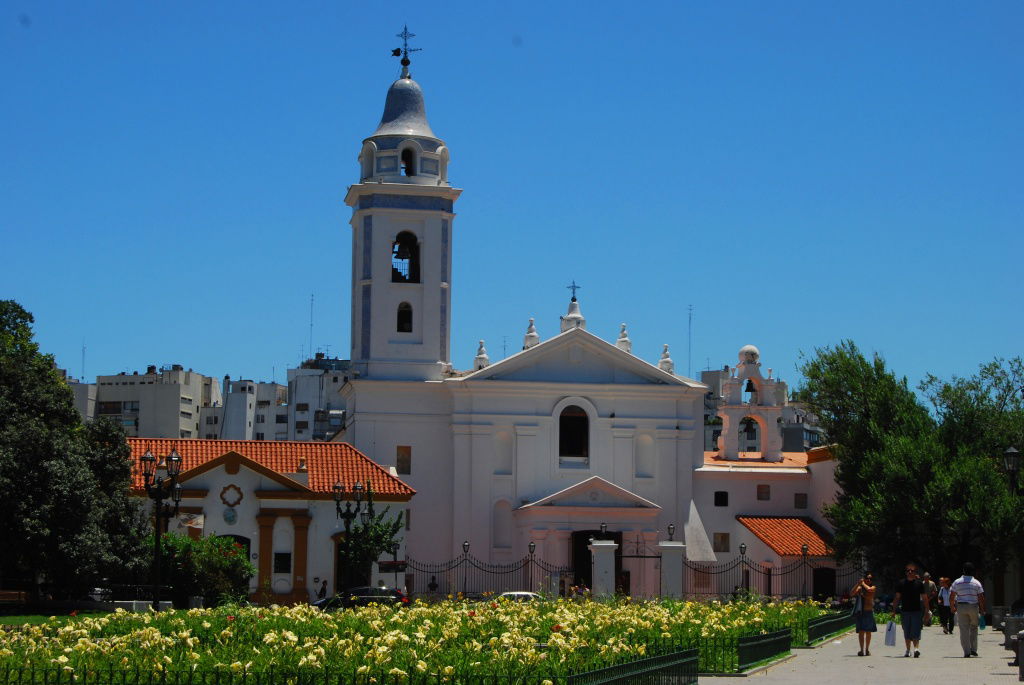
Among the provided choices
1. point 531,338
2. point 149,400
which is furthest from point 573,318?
point 149,400

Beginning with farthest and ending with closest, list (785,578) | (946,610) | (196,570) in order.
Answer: (785,578) < (196,570) < (946,610)

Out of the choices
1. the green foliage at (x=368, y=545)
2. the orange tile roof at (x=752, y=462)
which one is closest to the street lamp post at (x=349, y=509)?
the green foliage at (x=368, y=545)

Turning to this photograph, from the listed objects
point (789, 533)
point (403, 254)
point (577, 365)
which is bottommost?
point (789, 533)

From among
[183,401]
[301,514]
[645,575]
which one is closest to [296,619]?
[301,514]

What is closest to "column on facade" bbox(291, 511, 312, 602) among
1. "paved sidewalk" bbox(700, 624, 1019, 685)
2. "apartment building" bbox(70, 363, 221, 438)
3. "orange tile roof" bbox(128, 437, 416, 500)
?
"orange tile roof" bbox(128, 437, 416, 500)

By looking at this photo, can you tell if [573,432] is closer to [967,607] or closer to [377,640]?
[967,607]

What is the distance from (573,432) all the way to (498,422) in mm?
2782

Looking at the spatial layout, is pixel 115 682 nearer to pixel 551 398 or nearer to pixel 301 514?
pixel 301 514

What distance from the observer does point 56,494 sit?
3516 cm

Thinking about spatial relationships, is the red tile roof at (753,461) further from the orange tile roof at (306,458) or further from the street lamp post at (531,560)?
the orange tile roof at (306,458)

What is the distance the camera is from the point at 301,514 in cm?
4462

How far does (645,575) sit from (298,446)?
1223cm

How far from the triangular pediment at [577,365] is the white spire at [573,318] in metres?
3.11

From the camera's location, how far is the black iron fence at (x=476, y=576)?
48781 millimetres
